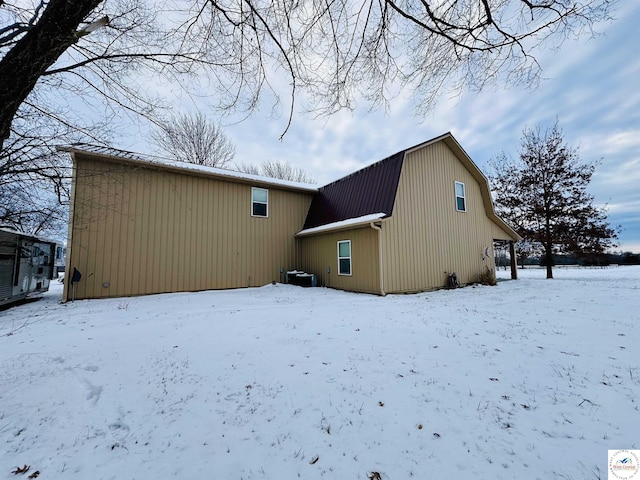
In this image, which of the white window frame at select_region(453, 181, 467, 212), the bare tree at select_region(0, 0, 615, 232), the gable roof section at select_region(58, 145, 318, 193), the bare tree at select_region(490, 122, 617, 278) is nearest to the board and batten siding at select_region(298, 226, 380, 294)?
the gable roof section at select_region(58, 145, 318, 193)

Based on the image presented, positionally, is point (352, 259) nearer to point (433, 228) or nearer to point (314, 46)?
point (433, 228)

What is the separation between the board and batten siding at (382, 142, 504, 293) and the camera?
9.39 metres

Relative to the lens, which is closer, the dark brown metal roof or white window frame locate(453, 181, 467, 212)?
the dark brown metal roof

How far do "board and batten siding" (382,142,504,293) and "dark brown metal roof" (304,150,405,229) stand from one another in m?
0.39

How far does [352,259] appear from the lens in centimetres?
977

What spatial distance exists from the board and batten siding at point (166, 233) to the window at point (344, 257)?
2.58 metres

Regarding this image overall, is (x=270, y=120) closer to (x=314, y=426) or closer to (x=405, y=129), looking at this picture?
(x=405, y=129)

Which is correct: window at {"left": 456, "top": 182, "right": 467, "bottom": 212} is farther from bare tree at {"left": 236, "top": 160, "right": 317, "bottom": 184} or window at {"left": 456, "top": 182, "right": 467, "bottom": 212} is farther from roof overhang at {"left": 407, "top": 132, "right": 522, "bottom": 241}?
bare tree at {"left": 236, "top": 160, "right": 317, "bottom": 184}

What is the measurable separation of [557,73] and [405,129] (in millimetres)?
2018

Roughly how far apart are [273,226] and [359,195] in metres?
3.87

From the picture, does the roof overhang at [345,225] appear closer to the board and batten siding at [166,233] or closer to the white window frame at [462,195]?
the board and batten siding at [166,233]

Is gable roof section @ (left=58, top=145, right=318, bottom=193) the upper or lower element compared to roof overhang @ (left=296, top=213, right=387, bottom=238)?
upper

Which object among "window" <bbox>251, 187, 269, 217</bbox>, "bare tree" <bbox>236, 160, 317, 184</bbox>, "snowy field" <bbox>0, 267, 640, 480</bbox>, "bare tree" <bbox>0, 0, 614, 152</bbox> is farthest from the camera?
"bare tree" <bbox>236, 160, 317, 184</bbox>

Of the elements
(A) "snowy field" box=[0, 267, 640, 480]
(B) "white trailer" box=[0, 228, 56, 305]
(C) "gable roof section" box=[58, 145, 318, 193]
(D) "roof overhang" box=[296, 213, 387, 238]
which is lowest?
(A) "snowy field" box=[0, 267, 640, 480]
